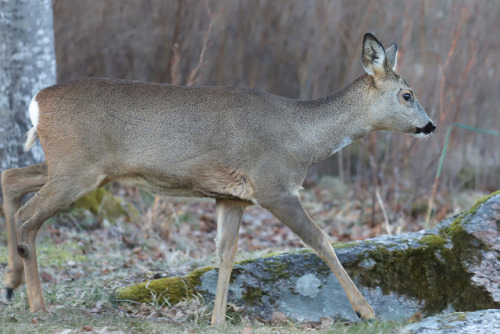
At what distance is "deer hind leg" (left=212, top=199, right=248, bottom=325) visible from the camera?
5.72m

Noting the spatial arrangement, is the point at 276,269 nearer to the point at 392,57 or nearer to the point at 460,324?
the point at 460,324

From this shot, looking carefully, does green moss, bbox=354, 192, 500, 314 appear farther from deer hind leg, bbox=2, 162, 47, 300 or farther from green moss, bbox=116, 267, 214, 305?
deer hind leg, bbox=2, 162, 47, 300

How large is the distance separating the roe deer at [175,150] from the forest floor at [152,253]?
14.1 inches

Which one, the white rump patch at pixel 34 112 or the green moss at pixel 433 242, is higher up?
the white rump patch at pixel 34 112

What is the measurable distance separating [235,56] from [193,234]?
4.96 meters

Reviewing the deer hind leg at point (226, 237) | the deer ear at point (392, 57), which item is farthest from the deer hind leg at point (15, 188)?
the deer ear at point (392, 57)

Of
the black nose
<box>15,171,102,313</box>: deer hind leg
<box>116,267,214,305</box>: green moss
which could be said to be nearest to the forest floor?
<box>116,267,214,305</box>: green moss

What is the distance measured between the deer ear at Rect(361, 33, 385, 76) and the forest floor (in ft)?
6.66

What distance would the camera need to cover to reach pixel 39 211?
17.9 ft

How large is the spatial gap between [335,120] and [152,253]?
146 inches

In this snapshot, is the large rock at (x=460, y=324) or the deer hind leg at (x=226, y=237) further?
the deer hind leg at (x=226, y=237)

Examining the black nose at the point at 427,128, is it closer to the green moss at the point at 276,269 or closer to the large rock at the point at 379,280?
the large rock at the point at 379,280

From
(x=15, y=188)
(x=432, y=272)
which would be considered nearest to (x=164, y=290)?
(x=15, y=188)

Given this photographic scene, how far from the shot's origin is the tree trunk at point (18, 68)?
824 cm
